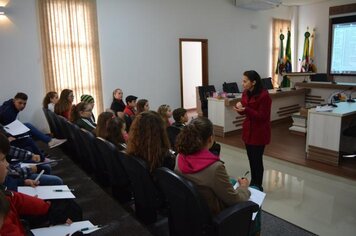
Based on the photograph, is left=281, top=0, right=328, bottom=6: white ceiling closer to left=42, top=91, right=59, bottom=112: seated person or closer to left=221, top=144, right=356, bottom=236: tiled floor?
left=221, top=144, right=356, bottom=236: tiled floor

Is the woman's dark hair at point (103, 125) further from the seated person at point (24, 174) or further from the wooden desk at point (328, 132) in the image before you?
the wooden desk at point (328, 132)

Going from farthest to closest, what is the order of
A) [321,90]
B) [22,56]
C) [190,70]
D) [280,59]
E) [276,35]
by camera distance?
[276,35], [280,59], [190,70], [321,90], [22,56]

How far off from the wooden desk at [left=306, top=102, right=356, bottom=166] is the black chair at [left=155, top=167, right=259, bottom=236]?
2656 millimetres

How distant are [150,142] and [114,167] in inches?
24.2

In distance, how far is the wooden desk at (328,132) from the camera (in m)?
3.85

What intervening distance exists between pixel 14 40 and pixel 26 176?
12.2ft

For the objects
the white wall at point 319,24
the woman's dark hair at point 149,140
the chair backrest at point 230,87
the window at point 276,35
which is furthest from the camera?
the window at point 276,35

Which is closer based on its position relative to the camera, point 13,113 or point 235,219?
point 235,219

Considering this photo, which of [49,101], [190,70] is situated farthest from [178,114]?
[190,70]

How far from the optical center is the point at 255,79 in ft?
9.41

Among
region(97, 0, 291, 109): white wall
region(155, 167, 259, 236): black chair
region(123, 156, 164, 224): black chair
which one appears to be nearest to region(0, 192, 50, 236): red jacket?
region(123, 156, 164, 224): black chair

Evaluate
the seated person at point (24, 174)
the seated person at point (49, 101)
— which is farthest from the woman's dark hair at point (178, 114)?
the seated person at point (49, 101)

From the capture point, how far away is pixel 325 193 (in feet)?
10.4

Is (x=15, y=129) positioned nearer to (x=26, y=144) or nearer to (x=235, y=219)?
(x=26, y=144)
